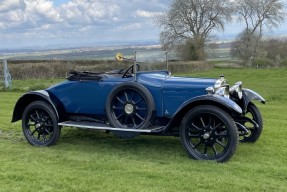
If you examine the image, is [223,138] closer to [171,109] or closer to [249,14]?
[171,109]

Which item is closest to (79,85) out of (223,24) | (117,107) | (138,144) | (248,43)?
(117,107)

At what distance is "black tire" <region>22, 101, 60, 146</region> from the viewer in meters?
7.18

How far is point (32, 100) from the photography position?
300 inches

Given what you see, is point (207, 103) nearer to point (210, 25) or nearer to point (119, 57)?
point (119, 57)

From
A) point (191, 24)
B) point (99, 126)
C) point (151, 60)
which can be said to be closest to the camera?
point (99, 126)

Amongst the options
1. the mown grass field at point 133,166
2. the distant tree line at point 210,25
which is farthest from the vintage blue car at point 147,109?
the distant tree line at point 210,25

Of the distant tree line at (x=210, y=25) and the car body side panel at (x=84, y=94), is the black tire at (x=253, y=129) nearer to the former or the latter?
the car body side panel at (x=84, y=94)

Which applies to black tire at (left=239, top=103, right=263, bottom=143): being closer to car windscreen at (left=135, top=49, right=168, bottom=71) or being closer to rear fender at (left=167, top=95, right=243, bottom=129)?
rear fender at (left=167, top=95, right=243, bottom=129)

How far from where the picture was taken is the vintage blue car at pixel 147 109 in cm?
597

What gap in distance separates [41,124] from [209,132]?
3145 millimetres

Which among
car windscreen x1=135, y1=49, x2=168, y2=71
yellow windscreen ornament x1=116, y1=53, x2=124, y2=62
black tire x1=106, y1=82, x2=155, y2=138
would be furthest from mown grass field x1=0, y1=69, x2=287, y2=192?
yellow windscreen ornament x1=116, y1=53, x2=124, y2=62

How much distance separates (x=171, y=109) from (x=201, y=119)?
59cm

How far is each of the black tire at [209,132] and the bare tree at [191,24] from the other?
2028 inches

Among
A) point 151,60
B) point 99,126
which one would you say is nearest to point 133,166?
point 99,126
